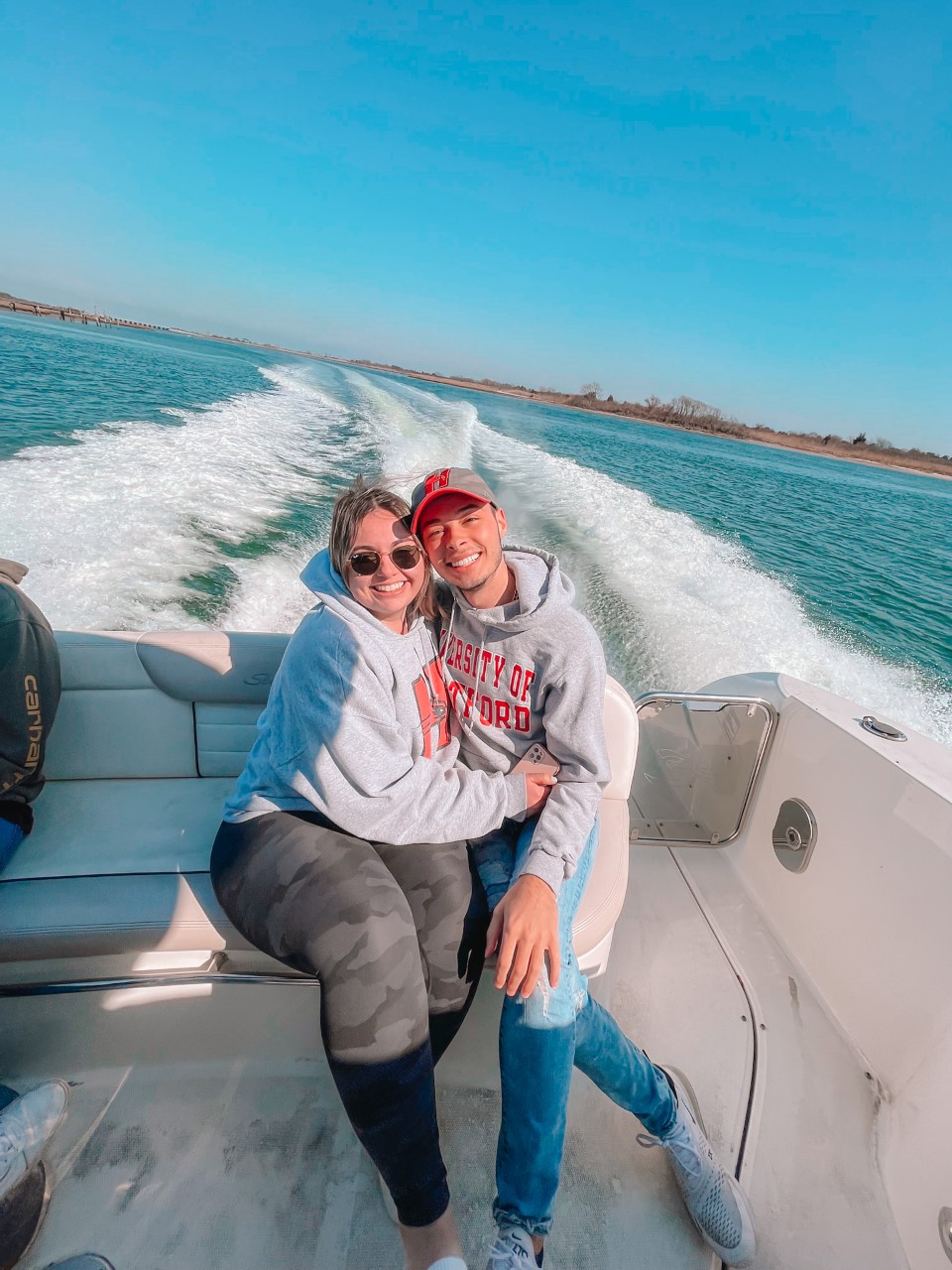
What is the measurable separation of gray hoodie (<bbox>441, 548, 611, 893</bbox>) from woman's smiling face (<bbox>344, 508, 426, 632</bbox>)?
19cm

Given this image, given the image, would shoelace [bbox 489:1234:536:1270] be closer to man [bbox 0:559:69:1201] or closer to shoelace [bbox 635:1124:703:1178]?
shoelace [bbox 635:1124:703:1178]

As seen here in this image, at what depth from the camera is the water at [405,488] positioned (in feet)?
Answer: 13.0

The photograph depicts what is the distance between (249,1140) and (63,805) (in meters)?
1.06

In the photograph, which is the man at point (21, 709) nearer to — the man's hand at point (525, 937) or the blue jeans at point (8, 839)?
the blue jeans at point (8, 839)

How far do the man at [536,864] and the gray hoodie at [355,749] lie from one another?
145 mm

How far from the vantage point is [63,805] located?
1.84m

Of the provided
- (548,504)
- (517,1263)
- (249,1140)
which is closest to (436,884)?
(517,1263)

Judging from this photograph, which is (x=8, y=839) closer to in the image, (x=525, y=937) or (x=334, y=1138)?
(x=334, y=1138)

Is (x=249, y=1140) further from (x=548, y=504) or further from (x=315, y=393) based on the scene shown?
(x=315, y=393)

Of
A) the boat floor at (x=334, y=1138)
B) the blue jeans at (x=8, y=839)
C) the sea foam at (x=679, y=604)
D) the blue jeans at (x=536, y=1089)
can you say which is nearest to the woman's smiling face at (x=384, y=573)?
the blue jeans at (x=536, y=1089)

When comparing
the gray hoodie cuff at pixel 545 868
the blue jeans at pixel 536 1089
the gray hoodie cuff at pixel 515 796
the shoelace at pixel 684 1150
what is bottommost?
the shoelace at pixel 684 1150

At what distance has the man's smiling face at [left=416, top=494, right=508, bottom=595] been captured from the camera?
1449mm

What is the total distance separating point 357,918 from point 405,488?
120 cm

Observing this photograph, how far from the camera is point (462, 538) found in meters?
1.46
